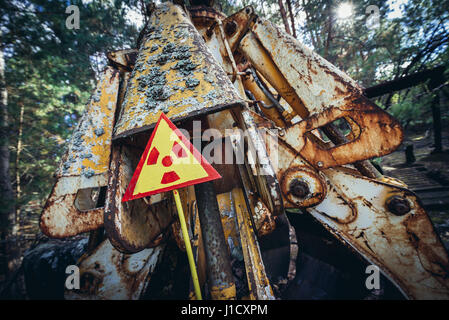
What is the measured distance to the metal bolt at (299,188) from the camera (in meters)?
1.21

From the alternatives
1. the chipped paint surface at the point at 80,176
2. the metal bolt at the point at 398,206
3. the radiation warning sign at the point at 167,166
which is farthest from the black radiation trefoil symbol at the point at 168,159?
the metal bolt at the point at 398,206

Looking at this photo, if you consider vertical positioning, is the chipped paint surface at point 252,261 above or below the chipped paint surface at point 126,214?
below

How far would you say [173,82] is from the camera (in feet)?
3.58

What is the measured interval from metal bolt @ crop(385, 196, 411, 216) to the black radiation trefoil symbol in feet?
4.62

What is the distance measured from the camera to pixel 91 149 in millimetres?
1363

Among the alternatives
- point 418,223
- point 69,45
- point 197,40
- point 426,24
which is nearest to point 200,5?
point 197,40

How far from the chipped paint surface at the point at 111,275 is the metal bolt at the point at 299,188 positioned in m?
1.43

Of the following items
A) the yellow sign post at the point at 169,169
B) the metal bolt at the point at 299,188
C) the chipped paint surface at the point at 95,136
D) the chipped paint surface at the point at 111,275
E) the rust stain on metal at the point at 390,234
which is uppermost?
the chipped paint surface at the point at 95,136

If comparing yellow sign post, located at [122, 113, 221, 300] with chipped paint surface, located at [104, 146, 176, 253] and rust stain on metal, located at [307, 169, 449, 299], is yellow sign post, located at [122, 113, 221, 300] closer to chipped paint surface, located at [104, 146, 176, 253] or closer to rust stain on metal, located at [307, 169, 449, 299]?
chipped paint surface, located at [104, 146, 176, 253]

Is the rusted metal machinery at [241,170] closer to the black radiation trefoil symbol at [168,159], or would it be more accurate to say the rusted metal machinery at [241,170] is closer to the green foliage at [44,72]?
the black radiation trefoil symbol at [168,159]

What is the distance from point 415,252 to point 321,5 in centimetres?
813

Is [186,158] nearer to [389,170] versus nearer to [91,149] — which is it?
[91,149]

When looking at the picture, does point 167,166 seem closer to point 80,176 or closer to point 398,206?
point 80,176

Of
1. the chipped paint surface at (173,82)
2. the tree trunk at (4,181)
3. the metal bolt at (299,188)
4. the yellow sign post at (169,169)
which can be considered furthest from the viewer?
the tree trunk at (4,181)
